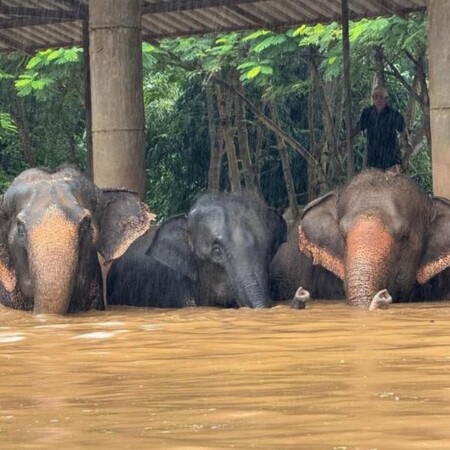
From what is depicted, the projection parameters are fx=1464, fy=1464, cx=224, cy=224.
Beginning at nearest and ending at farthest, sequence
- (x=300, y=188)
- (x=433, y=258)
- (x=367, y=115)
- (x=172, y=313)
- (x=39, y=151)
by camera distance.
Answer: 1. (x=172, y=313)
2. (x=433, y=258)
3. (x=367, y=115)
4. (x=300, y=188)
5. (x=39, y=151)

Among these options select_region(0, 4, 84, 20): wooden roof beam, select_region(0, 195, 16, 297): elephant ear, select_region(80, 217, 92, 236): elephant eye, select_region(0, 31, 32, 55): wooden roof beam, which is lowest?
select_region(0, 195, 16, 297): elephant ear

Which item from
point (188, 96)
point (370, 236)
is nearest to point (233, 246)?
point (370, 236)

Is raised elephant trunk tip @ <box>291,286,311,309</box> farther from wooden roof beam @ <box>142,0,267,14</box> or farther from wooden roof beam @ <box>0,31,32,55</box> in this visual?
wooden roof beam @ <box>0,31,32,55</box>

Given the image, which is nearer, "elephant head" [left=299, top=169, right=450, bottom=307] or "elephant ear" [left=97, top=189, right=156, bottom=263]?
"elephant head" [left=299, top=169, right=450, bottom=307]

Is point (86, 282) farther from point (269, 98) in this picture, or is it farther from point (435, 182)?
point (269, 98)

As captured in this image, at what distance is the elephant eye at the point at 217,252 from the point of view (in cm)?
1060

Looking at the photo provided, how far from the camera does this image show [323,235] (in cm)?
1096

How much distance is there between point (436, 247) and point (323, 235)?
0.86 meters

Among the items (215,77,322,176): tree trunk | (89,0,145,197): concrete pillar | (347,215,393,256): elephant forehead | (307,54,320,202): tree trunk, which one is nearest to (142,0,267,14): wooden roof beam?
(89,0,145,197): concrete pillar

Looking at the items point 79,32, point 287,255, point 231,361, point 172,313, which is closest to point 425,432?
point 231,361

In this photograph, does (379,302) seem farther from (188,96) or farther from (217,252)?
(188,96)

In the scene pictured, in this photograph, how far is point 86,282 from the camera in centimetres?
1038

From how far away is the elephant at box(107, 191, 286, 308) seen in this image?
10.4m

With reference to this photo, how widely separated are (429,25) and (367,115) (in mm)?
2859
